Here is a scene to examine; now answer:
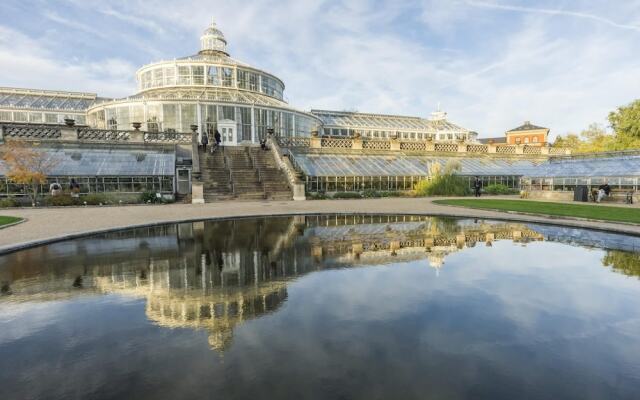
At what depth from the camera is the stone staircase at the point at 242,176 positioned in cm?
3133

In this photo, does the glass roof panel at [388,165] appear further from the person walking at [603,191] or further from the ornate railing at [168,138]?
the ornate railing at [168,138]

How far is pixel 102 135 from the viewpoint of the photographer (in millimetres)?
33781

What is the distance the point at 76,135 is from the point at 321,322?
120 feet

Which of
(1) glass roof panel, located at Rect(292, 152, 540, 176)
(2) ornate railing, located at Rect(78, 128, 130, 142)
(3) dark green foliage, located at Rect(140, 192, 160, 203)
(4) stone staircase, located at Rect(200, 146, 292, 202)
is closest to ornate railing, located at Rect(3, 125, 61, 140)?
(2) ornate railing, located at Rect(78, 128, 130, 142)

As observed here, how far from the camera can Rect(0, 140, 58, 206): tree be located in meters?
26.8

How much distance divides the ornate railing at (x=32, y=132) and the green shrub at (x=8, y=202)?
7.24 m

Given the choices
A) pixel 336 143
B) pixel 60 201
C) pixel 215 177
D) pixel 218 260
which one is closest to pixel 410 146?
pixel 336 143

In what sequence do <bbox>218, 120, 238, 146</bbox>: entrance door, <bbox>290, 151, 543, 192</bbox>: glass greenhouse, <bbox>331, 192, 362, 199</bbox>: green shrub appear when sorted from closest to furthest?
<bbox>331, 192, 362, 199</bbox>: green shrub → <bbox>290, 151, 543, 192</bbox>: glass greenhouse → <bbox>218, 120, 238, 146</bbox>: entrance door

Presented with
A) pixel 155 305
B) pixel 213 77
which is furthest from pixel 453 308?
pixel 213 77

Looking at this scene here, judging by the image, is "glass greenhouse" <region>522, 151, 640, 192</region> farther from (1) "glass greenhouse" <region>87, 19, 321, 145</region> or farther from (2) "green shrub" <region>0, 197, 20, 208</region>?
(2) "green shrub" <region>0, 197, 20, 208</region>

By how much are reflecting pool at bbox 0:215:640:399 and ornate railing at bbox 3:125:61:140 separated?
26723 millimetres

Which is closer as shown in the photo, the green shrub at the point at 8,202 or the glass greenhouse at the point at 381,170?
the green shrub at the point at 8,202

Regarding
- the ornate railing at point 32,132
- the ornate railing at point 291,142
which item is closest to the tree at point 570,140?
the ornate railing at point 291,142

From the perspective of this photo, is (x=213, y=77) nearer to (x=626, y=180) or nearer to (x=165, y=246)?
(x=165, y=246)
